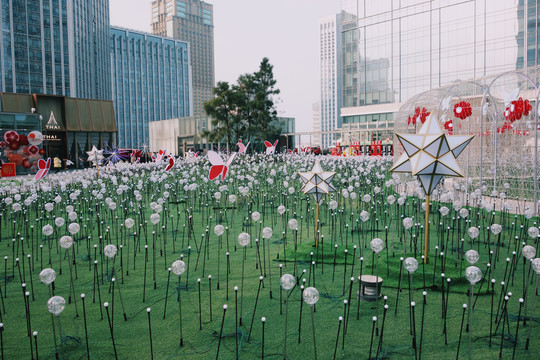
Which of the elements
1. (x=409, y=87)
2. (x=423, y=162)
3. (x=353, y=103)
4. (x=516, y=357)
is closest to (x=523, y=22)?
(x=409, y=87)

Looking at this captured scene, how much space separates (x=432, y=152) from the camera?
522 cm

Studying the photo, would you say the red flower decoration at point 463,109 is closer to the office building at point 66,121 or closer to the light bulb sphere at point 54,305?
the light bulb sphere at point 54,305

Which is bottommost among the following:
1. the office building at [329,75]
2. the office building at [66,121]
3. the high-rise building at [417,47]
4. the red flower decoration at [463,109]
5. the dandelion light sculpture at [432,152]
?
the dandelion light sculpture at [432,152]

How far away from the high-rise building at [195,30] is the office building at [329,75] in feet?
124

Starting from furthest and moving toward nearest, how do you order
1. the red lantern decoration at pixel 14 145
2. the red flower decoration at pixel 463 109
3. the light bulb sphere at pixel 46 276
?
the red lantern decoration at pixel 14 145, the red flower decoration at pixel 463 109, the light bulb sphere at pixel 46 276

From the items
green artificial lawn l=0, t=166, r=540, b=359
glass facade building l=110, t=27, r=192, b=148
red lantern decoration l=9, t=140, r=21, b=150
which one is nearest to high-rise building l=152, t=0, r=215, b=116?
glass facade building l=110, t=27, r=192, b=148

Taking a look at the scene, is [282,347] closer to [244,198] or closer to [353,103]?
[244,198]

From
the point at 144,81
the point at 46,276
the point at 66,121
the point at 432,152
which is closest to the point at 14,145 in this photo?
the point at 66,121

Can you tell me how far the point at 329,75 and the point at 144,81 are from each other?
2326 inches

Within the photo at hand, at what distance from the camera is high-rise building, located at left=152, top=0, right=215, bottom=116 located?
129 meters

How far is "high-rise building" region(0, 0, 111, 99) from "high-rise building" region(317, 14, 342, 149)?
7393cm

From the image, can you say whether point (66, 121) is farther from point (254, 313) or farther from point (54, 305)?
point (54, 305)

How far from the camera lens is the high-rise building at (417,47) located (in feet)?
116

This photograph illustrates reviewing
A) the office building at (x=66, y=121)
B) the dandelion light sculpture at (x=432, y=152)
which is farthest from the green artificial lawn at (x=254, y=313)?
the office building at (x=66, y=121)
